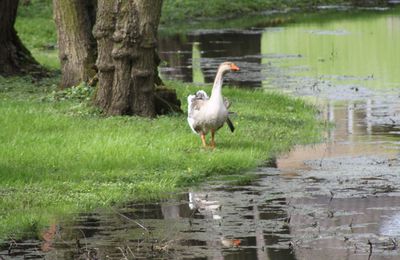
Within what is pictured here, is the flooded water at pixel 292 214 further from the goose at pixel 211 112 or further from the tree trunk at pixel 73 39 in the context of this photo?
the tree trunk at pixel 73 39

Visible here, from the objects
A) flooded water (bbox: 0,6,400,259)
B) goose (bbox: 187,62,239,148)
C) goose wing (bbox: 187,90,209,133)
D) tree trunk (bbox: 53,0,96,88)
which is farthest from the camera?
tree trunk (bbox: 53,0,96,88)

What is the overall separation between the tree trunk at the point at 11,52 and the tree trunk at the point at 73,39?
285cm

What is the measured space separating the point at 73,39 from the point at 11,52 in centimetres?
354

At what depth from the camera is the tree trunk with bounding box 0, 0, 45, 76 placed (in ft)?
81.1

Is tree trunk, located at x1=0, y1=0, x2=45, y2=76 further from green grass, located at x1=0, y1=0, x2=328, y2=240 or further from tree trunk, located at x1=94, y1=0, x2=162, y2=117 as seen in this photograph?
tree trunk, located at x1=94, y1=0, x2=162, y2=117

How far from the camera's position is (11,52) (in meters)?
25.0

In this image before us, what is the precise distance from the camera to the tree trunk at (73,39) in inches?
856

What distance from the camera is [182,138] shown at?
1620cm

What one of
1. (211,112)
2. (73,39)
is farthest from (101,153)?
(73,39)

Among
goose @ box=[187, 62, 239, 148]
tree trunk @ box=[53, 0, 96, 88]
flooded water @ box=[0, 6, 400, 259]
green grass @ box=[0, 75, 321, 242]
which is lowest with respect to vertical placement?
flooded water @ box=[0, 6, 400, 259]

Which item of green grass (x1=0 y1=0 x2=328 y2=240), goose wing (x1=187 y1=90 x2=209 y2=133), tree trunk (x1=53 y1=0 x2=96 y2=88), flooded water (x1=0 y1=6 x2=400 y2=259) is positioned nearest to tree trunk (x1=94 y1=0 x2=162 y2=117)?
green grass (x1=0 y1=0 x2=328 y2=240)

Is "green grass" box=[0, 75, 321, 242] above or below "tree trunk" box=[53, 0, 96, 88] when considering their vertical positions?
below

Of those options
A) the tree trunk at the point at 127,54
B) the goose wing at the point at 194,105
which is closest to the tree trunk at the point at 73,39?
the tree trunk at the point at 127,54

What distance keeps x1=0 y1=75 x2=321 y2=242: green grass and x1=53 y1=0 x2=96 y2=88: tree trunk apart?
54.5 inches
